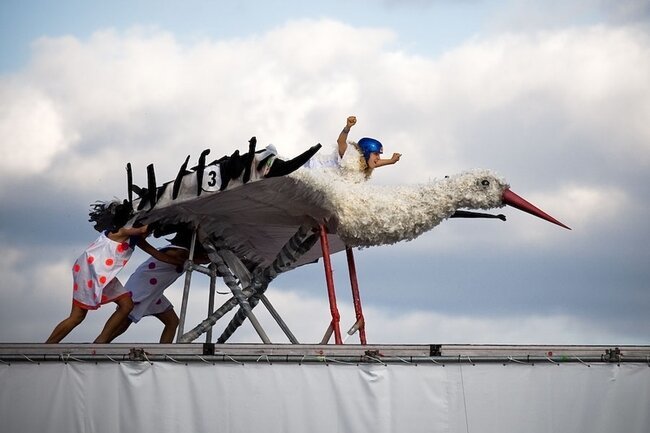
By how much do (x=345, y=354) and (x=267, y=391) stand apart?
2.82 ft

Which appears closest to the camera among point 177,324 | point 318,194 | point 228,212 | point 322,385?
point 322,385

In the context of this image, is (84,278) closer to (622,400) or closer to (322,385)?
(322,385)

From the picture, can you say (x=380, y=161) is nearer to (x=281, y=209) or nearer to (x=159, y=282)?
(x=281, y=209)

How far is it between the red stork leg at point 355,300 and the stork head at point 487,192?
156cm

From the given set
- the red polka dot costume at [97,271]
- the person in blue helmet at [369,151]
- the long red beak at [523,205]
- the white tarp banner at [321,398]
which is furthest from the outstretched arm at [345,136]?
the white tarp banner at [321,398]

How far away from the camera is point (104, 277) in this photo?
44.7 ft

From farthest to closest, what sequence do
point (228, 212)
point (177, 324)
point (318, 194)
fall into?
point (177, 324)
point (228, 212)
point (318, 194)

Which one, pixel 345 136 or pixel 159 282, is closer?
pixel 345 136

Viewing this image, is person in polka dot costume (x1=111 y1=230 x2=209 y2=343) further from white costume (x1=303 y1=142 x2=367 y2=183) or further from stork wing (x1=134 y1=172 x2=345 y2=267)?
white costume (x1=303 y1=142 x2=367 y2=183)

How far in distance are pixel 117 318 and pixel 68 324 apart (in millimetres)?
709

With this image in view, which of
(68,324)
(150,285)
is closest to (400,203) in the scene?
(150,285)

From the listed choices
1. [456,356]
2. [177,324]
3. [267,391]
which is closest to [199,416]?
[267,391]

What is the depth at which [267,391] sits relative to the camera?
38.0 feet

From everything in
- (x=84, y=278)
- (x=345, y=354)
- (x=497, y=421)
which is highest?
(x=84, y=278)
